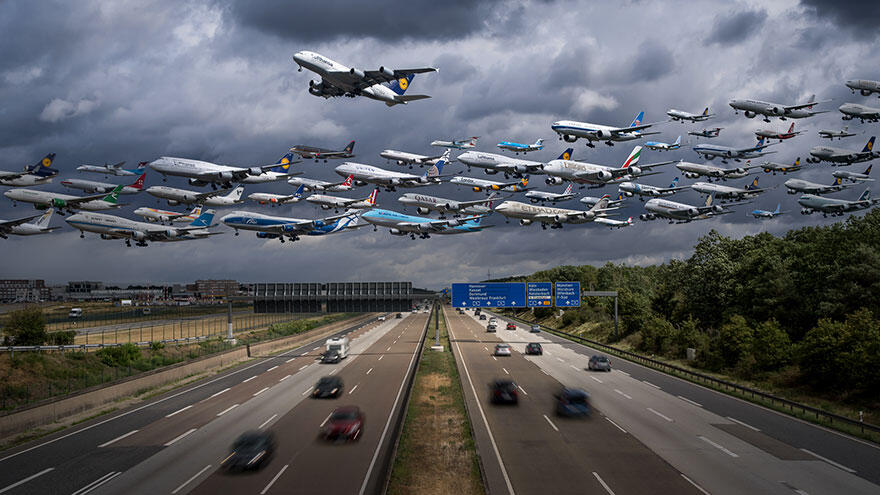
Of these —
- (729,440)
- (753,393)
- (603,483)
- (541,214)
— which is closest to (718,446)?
(729,440)

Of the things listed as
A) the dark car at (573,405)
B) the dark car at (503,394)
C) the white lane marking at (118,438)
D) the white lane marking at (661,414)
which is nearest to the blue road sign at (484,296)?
the dark car at (503,394)

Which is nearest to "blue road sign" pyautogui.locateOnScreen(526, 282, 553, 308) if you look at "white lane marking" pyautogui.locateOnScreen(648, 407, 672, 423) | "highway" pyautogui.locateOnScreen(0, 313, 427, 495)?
"highway" pyautogui.locateOnScreen(0, 313, 427, 495)

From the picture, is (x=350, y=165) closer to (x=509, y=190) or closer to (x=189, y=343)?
(x=509, y=190)

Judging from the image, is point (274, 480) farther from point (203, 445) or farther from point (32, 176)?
point (32, 176)

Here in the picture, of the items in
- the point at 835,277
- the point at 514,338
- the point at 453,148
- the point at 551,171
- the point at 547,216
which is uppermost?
the point at 453,148

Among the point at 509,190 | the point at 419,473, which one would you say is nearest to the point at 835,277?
the point at 509,190

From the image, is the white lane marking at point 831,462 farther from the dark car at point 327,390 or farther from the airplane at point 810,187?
the airplane at point 810,187
